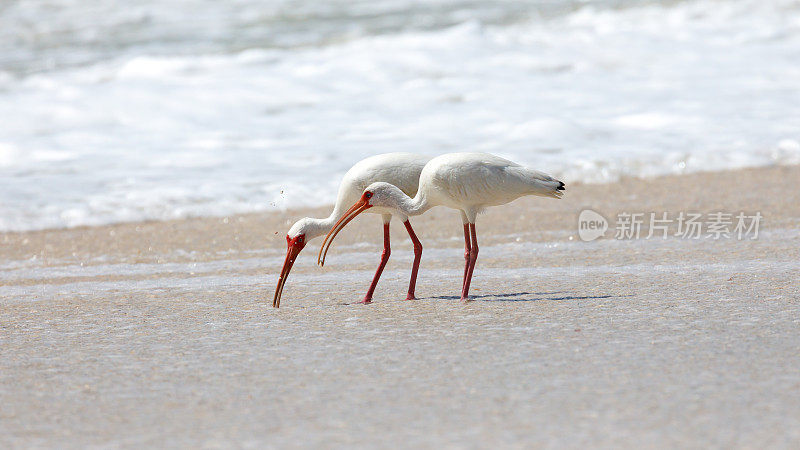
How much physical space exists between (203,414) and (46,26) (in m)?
15.6

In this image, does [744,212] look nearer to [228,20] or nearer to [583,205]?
[583,205]

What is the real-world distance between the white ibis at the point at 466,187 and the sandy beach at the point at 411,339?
46 cm

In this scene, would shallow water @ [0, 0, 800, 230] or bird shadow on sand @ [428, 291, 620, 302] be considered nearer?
bird shadow on sand @ [428, 291, 620, 302]

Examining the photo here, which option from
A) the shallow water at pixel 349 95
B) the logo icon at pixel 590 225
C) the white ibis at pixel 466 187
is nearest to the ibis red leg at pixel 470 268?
the white ibis at pixel 466 187

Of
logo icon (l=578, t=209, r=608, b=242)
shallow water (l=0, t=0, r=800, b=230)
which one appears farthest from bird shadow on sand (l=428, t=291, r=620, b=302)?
shallow water (l=0, t=0, r=800, b=230)

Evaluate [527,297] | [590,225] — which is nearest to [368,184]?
[527,297]

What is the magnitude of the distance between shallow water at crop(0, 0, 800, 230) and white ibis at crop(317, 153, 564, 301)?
3.01 m

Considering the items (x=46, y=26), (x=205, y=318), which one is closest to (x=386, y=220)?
(x=205, y=318)

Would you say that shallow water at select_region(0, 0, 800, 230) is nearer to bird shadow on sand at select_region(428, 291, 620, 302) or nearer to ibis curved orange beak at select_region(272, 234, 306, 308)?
ibis curved orange beak at select_region(272, 234, 306, 308)

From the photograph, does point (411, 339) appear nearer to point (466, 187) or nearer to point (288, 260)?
point (466, 187)

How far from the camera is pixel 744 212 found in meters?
6.88

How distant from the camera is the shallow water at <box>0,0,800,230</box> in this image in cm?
873

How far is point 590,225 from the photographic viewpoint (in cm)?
680

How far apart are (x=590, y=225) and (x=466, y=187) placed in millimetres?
2095
